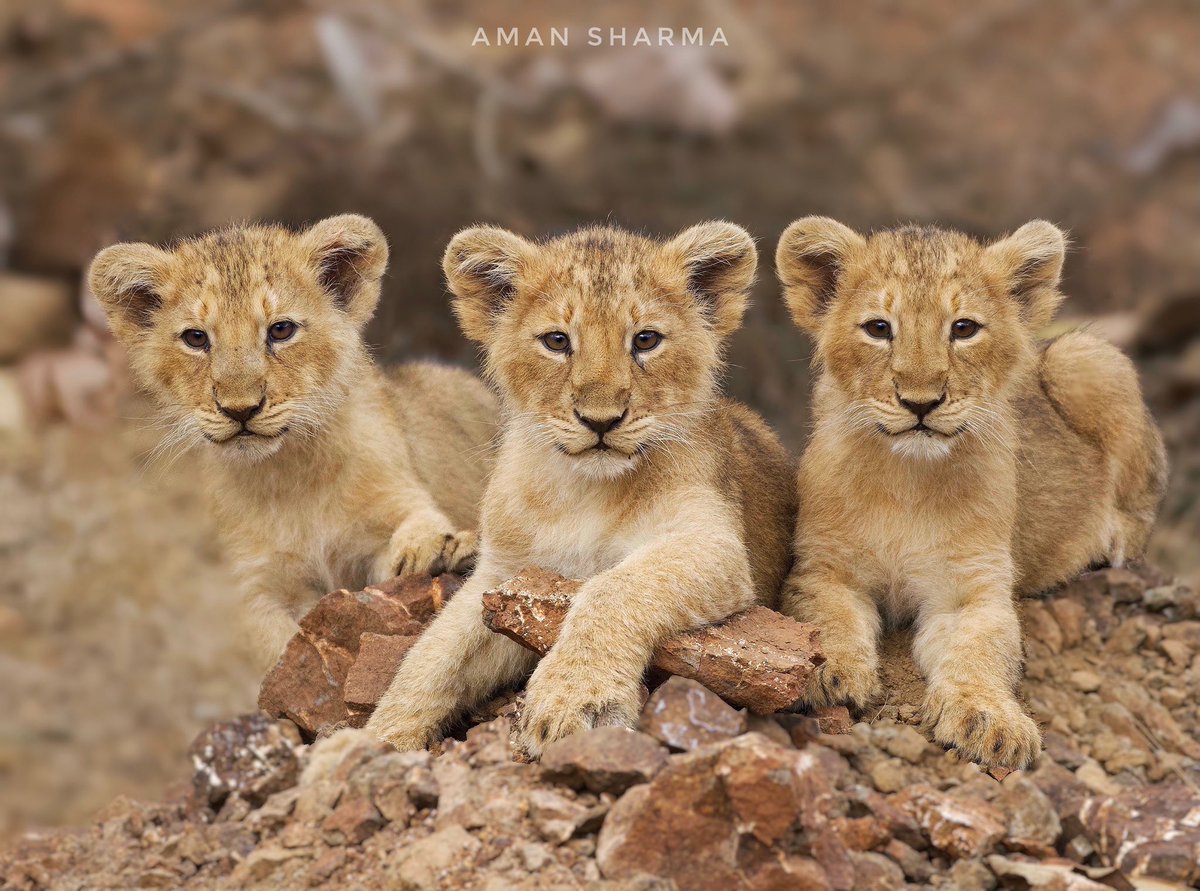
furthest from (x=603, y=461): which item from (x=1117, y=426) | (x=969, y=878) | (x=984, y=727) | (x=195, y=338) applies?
(x=1117, y=426)

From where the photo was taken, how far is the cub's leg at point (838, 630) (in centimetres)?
568

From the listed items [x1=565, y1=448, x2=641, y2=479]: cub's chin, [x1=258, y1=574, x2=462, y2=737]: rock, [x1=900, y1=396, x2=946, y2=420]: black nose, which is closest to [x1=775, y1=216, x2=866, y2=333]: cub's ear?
[x1=900, y1=396, x2=946, y2=420]: black nose

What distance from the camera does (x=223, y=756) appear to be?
570cm

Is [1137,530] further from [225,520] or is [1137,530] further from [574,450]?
[225,520]

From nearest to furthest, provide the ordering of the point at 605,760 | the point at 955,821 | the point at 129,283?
the point at 605,760 < the point at 955,821 < the point at 129,283

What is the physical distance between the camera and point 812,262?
6.44m

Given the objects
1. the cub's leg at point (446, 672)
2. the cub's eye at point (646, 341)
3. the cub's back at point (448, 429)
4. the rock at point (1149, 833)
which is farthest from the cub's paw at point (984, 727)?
the cub's back at point (448, 429)

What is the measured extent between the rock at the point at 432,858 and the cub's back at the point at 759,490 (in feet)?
6.13

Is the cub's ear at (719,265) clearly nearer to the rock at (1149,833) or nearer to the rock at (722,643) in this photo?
the rock at (722,643)

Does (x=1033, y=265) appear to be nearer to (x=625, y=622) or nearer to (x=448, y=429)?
(x=625, y=622)

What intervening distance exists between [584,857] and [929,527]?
7.67 ft

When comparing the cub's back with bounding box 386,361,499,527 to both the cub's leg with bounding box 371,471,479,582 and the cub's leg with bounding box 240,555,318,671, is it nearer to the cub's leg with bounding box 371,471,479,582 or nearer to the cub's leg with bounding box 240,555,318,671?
the cub's leg with bounding box 371,471,479,582

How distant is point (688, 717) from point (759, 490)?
1906 millimetres

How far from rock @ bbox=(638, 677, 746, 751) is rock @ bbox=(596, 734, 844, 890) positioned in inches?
14.2
